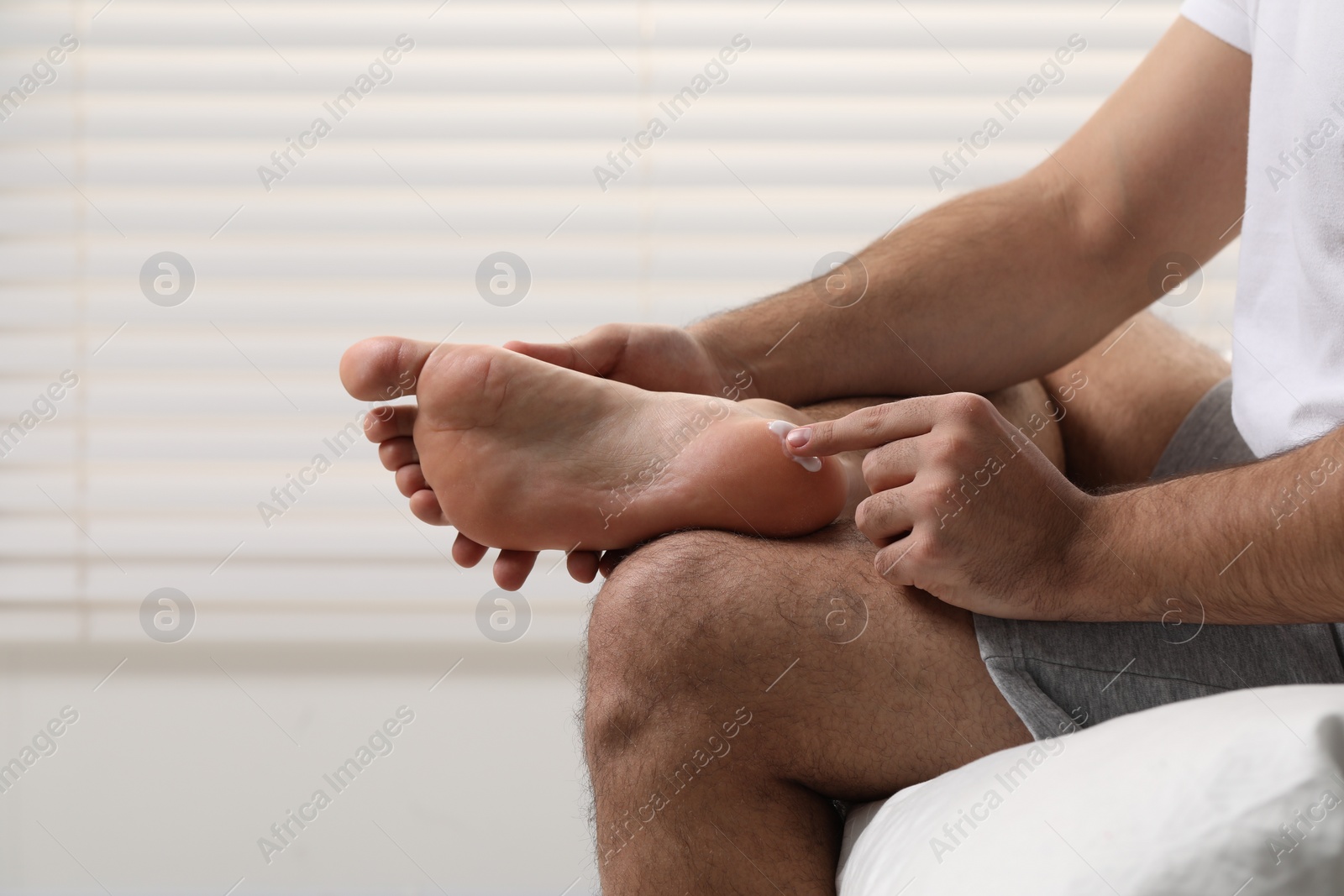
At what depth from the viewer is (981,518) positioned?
1.90 feet

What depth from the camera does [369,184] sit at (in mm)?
1688

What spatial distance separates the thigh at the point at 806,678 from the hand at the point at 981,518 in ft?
0.12

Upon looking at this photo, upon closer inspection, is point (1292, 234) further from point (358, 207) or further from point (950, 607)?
point (358, 207)

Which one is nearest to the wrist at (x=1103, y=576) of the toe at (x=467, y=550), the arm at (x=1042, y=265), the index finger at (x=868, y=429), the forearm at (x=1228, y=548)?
the forearm at (x=1228, y=548)

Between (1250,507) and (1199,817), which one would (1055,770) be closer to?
(1199,817)

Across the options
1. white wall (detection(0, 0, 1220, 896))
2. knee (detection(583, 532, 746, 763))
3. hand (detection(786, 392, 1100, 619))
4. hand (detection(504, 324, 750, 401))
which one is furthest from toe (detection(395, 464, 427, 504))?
white wall (detection(0, 0, 1220, 896))

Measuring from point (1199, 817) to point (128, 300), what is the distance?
1.75 m

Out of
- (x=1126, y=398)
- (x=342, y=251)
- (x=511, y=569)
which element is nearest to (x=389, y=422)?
(x=511, y=569)

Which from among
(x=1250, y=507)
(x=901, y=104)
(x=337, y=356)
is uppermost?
(x=901, y=104)

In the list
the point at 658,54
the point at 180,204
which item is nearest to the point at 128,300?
the point at 180,204

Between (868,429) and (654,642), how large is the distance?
0.61ft

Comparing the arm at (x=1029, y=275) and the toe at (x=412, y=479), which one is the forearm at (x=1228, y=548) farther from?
the toe at (x=412, y=479)

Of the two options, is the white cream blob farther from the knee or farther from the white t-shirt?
the white t-shirt

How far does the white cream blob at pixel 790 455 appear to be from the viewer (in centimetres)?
68
